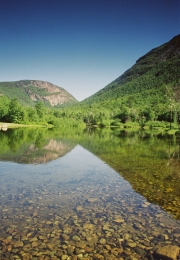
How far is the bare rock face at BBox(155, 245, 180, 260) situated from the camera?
581 centimetres

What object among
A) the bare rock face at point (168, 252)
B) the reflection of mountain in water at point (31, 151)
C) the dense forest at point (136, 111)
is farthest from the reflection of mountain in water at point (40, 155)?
the dense forest at point (136, 111)

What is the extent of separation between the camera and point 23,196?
1014 centimetres

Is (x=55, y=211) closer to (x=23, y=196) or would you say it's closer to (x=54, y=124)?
(x=23, y=196)

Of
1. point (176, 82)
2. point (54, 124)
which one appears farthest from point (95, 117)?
point (176, 82)

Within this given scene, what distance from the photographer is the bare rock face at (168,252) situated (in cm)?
581

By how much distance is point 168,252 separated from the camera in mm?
6000

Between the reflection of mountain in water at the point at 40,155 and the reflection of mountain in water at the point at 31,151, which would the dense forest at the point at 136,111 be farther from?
the reflection of mountain in water at the point at 40,155

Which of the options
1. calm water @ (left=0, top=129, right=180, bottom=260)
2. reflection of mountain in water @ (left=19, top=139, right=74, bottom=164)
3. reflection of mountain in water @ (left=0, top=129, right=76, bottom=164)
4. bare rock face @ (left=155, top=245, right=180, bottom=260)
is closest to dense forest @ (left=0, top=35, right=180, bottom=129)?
reflection of mountain in water @ (left=0, top=129, right=76, bottom=164)

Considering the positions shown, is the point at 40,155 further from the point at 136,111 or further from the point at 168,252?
the point at 136,111

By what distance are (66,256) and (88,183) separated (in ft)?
22.4

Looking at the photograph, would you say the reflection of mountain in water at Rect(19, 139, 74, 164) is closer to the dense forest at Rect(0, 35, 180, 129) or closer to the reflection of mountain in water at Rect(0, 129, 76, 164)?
the reflection of mountain in water at Rect(0, 129, 76, 164)

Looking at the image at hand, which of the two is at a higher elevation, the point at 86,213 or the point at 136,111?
the point at 136,111

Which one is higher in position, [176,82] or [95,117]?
[176,82]

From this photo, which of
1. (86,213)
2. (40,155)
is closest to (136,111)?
(40,155)
